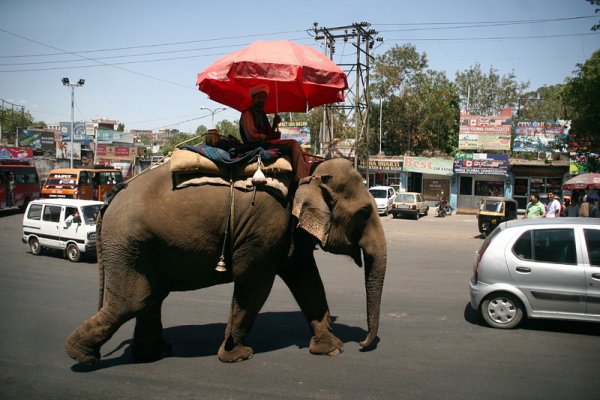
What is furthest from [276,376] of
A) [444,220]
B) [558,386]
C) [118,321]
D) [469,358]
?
[444,220]

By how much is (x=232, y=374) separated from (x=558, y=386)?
3341mm

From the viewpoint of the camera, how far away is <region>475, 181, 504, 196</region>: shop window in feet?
112

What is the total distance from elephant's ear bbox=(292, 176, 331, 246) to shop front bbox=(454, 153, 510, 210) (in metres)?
30.3

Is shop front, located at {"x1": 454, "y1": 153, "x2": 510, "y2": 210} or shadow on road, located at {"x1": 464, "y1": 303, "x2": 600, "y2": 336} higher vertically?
shop front, located at {"x1": 454, "y1": 153, "x2": 510, "y2": 210}

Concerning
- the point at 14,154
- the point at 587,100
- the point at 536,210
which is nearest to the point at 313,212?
the point at 536,210

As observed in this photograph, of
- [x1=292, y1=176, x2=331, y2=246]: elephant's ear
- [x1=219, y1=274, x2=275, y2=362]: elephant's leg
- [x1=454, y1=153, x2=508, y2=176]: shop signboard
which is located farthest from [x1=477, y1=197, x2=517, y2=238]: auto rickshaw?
[x1=219, y1=274, x2=275, y2=362]: elephant's leg

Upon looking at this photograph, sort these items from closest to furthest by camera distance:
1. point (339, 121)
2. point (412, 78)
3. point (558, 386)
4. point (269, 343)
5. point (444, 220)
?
point (558, 386)
point (269, 343)
point (444, 220)
point (339, 121)
point (412, 78)

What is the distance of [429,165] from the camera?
117ft

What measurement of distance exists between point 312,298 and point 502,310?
9.43 ft

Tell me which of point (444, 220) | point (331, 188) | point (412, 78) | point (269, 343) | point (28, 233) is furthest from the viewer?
point (412, 78)

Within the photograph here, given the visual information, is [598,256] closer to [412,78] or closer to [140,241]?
[140,241]

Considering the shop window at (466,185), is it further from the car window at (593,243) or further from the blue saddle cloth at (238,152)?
the blue saddle cloth at (238,152)

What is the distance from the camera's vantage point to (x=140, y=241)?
5129 millimetres

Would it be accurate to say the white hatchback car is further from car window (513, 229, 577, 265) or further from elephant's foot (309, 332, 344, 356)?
elephant's foot (309, 332, 344, 356)
